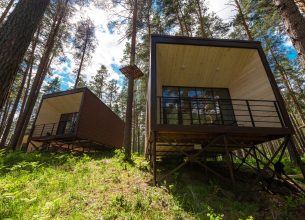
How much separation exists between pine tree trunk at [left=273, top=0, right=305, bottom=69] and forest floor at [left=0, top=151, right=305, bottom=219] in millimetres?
4366

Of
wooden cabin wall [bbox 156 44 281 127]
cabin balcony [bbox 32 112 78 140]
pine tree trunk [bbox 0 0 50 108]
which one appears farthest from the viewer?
cabin balcony [bbox 32 112 78 140]

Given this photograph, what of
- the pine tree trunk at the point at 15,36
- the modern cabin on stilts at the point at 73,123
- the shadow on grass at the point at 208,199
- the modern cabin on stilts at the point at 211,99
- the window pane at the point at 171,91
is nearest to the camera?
the pine tree trunk at the point at 15,36

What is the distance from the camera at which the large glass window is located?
9.76 metres

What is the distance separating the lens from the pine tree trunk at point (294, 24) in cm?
513

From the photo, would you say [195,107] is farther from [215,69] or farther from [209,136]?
[209,136]

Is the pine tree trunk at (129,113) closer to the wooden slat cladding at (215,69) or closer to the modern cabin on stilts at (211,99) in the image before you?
the modern cabin on stilts at (211,99)

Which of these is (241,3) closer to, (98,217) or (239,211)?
(239,211)

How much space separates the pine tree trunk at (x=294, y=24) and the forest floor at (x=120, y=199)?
4.37m

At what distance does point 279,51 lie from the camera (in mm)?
18250

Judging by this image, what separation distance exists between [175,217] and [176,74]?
731 centimetres

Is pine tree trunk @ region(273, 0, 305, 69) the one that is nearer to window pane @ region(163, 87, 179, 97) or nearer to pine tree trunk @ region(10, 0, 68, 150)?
window pane @ region(163, 87, 179, 97)

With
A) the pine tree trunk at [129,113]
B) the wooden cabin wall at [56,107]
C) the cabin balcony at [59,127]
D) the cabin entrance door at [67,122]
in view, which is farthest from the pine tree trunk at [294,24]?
the cabin entrance door at [67,122]

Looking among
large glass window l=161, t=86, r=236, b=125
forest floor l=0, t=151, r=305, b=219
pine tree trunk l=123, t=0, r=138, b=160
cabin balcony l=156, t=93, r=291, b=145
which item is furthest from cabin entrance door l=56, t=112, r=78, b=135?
cabin balcony l=156, t=93, r=291, b=145

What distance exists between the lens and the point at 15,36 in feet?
8.41
